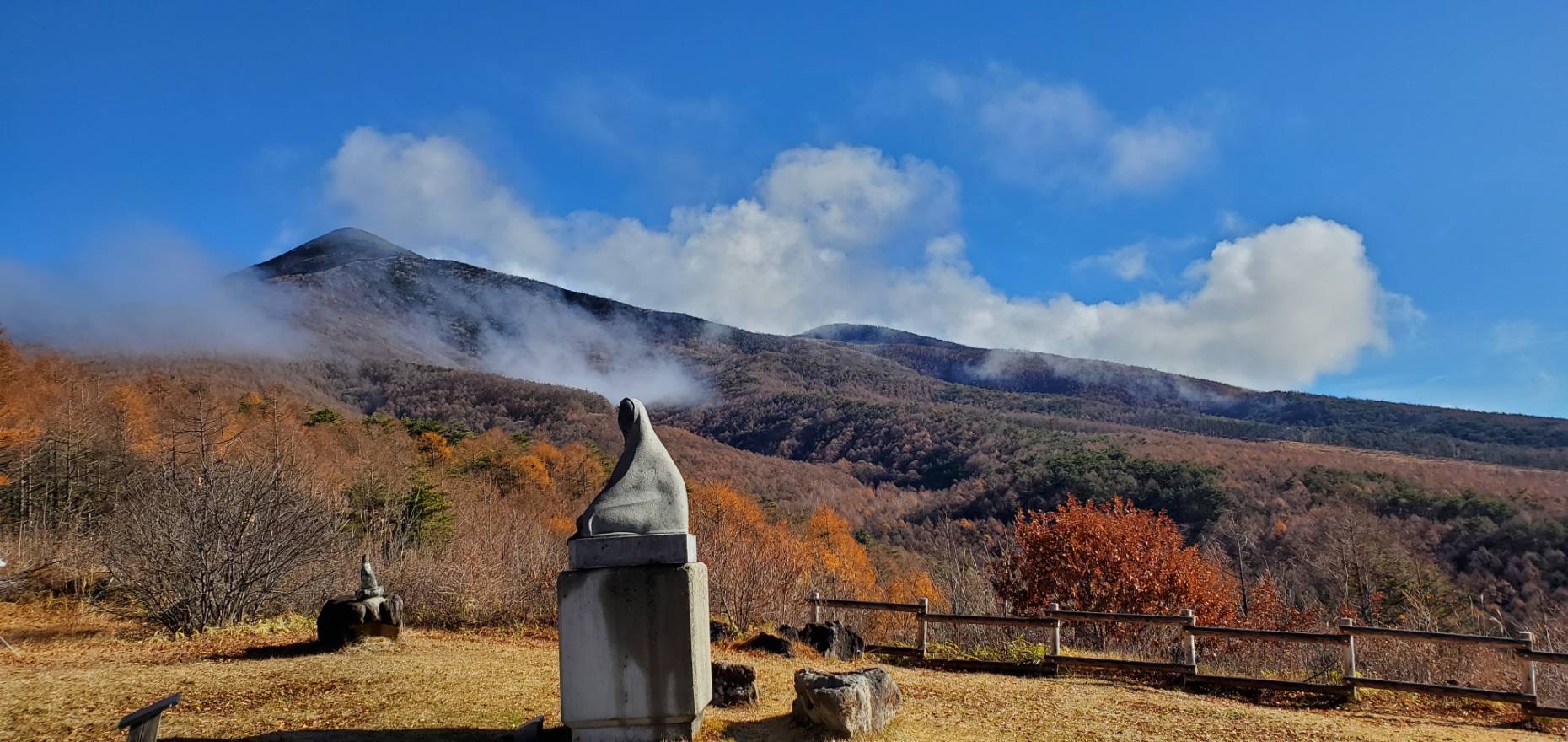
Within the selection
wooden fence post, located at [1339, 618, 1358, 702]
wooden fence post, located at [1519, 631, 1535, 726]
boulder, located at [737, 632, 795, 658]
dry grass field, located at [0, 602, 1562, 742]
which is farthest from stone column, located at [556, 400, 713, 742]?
wooden fence post, located at [1519, 631, 1535, 726]

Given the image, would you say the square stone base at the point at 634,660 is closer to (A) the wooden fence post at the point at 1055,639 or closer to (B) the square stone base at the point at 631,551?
(B) the square stone base at the point at 631,551

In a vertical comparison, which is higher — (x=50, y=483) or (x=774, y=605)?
(x=50, y=483)

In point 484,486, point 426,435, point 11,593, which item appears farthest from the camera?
point 426,435

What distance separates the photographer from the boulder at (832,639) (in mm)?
14836

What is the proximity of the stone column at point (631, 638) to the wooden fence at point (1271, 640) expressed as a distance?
815cm

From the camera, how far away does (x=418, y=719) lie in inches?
346

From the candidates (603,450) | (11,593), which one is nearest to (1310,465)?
(603,450)

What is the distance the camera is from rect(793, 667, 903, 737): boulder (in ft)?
26.3

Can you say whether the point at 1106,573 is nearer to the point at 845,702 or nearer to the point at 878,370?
the point at 845,702

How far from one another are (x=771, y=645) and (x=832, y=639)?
3.64 feet

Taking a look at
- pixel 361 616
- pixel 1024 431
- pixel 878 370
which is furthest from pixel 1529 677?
pixel 878 370

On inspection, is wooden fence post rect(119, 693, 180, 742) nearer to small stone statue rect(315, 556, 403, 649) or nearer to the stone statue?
the stone statue

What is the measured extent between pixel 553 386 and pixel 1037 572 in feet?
233

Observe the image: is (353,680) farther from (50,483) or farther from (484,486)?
(484,486)
